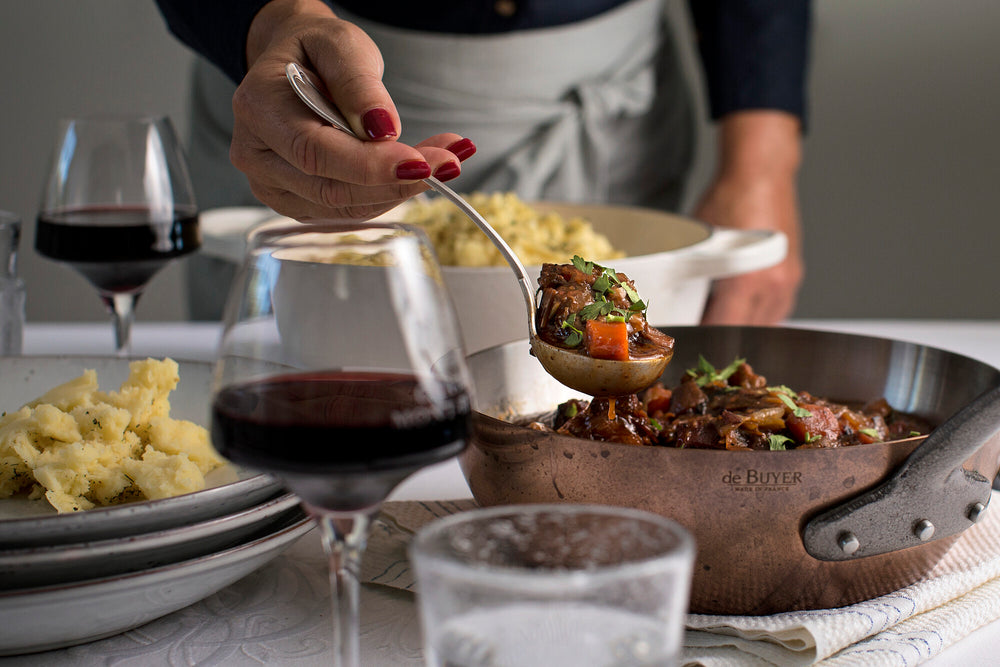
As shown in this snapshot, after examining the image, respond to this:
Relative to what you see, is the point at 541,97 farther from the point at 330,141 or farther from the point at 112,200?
the point at 330,141

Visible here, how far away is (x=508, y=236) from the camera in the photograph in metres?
1.63

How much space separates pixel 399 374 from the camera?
63 centimetres

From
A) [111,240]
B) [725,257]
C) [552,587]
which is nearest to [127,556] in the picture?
[552,587]

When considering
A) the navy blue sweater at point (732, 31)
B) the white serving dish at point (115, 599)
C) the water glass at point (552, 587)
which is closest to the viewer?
the water glass at point (552, 587)

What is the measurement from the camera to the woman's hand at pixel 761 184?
2.69m

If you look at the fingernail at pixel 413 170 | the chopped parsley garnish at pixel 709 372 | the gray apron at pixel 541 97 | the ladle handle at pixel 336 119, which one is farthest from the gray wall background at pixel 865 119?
the fingernail at pixel 413 170

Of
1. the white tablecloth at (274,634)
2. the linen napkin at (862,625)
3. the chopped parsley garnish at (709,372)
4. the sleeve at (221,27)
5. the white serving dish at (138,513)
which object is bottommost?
the white tablecloth at (274,634)

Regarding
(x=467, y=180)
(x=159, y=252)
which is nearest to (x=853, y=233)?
(x=467, y=180)

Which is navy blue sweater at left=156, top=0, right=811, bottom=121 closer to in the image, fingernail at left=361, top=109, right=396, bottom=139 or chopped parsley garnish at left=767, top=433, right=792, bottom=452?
fingernail at left=361, top=109, right=396, bottom=139

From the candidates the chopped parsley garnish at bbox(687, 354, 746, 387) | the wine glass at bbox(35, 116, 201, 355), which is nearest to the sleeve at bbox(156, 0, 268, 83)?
the wine glass at bbox(35, 116, 201, 355)

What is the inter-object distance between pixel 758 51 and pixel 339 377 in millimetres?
2421

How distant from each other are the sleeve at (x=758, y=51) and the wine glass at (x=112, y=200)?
1837 mm

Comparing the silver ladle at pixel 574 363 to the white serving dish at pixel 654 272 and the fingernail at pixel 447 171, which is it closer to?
the fingernail at pixel 447 171

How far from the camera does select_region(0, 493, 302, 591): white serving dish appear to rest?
0.71 m
